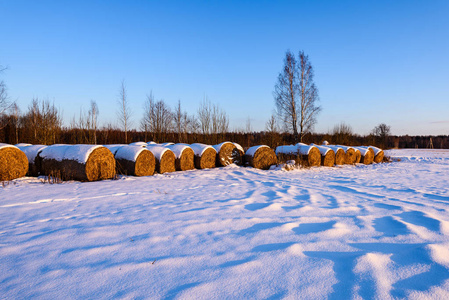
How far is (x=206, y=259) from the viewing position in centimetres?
173

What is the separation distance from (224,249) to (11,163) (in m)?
5.74

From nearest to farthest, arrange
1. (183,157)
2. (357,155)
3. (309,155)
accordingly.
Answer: (183,157) → (309,155) → (357,155)

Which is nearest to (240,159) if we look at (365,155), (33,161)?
(33,161)

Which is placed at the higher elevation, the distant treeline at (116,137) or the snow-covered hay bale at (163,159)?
the distant treeline at (116,137)

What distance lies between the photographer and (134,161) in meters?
6.16

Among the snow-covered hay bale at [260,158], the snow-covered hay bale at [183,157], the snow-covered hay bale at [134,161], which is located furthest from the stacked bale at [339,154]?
the snow-covered hay bale at [134,161]

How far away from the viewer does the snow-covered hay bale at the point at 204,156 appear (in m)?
7.87

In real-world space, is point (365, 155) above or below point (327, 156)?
below

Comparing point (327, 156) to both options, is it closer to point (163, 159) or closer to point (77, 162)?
point (163, 159)

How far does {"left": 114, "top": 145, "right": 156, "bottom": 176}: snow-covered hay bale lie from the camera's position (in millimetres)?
6203

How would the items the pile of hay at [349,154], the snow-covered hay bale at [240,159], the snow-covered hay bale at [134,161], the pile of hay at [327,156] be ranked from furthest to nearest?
the pile of hay at [349,154] → the pile of hay at [327,156] → the snow-covered hay bale at [240,159] → the snow-covered hay bale at [134,161]

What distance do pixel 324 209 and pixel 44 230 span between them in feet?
9.92

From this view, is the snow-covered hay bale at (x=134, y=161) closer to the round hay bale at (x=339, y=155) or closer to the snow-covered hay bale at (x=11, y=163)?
the snow-covered hay bale at (x=11, y=163)

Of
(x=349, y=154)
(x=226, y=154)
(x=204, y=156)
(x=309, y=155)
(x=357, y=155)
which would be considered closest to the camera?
(x=204, y=156)
